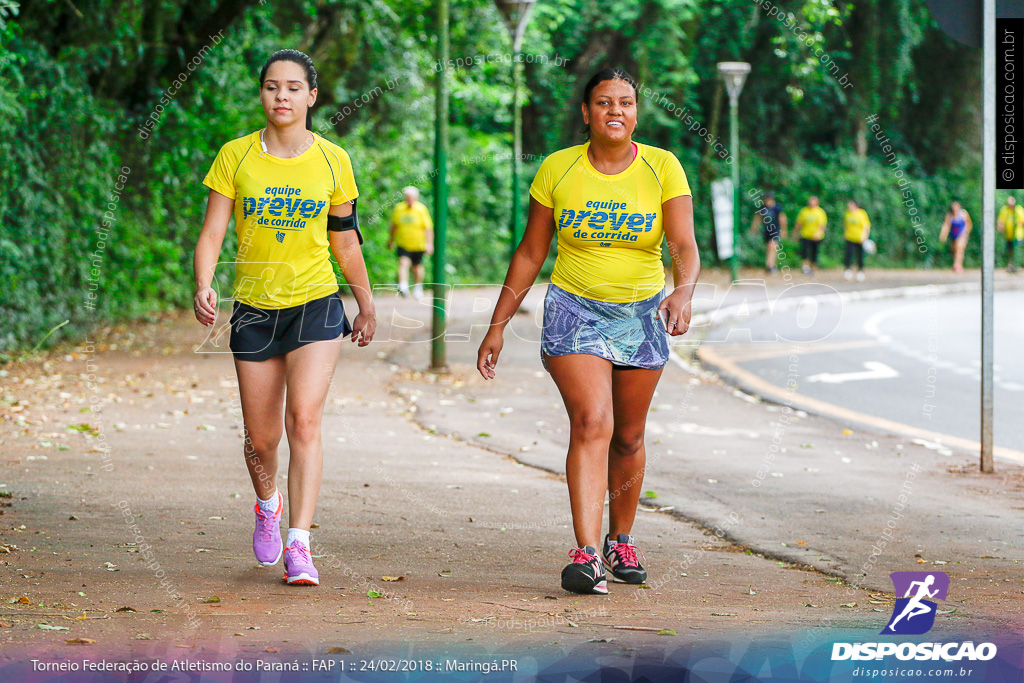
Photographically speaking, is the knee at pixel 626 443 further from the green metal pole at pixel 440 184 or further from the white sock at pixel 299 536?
the green metal pole at pixel 440 184

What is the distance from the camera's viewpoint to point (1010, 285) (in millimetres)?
26891

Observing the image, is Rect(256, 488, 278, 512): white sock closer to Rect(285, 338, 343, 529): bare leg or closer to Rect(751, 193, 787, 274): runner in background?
Rect(285, 338, 343, 529): bare leg

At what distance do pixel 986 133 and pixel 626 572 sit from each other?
4055 millimetres

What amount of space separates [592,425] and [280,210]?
141 centimetres

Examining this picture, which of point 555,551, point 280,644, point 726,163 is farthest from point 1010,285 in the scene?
point 280,644

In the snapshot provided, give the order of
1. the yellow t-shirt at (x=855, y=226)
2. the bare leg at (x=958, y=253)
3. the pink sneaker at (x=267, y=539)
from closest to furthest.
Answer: the pink sneaker at (x=267, y=539) → the yellow t-shirt at (x=855, y=226) → the bare leg at (x=958, y=253)

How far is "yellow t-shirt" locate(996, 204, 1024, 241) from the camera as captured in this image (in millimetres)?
29922

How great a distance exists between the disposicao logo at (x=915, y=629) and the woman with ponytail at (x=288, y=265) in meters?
2.01

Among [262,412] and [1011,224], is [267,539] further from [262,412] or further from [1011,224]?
[1011,224]

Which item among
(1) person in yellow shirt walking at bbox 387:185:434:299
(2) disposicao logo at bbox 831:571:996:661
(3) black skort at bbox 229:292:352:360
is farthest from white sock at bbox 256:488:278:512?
(1) person in yellow shirt walking at bbox 387:185:434:299

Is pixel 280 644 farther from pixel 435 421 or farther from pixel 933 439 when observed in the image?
pixel 933 439

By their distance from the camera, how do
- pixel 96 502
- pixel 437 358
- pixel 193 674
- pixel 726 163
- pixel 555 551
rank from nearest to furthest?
pixel 193 674
pixel 555 551
pixel 96 502
pixel 437 358
pixel 726 163

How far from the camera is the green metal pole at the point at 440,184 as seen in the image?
11.2 meters

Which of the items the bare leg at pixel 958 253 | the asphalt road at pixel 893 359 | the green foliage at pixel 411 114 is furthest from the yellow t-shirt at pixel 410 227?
the bare leg at pixel 958 253
